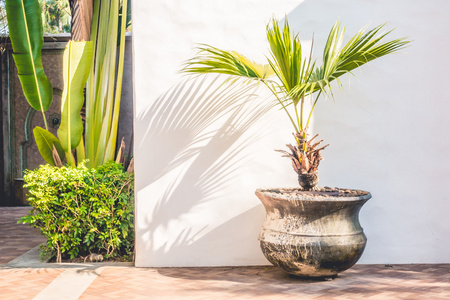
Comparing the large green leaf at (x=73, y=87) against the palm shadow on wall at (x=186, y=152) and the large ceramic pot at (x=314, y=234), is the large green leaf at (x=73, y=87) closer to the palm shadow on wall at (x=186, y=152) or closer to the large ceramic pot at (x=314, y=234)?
the palm shadow on wall at (x=186, y=152)

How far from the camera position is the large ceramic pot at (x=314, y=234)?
4.12m

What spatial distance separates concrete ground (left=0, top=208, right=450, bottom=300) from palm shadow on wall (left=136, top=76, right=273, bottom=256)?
54 cm

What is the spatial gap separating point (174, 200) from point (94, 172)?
3.05 ft

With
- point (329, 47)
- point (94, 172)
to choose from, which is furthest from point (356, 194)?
point (94, 172)

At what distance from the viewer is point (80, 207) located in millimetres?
5070

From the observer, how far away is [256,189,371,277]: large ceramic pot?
4.12 metres

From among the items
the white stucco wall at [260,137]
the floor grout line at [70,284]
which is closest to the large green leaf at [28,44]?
the white stucco wall at [260,137]

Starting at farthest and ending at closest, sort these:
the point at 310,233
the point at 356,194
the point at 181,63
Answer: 1. the point at 181,63
2. the point at 356,194
3. the point at 310,233

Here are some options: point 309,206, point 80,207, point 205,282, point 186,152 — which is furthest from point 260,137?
point 80,207

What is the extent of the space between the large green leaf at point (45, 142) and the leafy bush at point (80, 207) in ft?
0.87

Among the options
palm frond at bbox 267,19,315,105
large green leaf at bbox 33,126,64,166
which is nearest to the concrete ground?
large green leaf at bbox 33,126,64,166

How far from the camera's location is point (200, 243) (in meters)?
5.02

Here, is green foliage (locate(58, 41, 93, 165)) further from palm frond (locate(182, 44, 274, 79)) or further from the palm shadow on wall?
palm frond (locate(182, 44, 274, 79))

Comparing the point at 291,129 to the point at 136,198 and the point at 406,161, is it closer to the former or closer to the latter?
the point at 406,161
